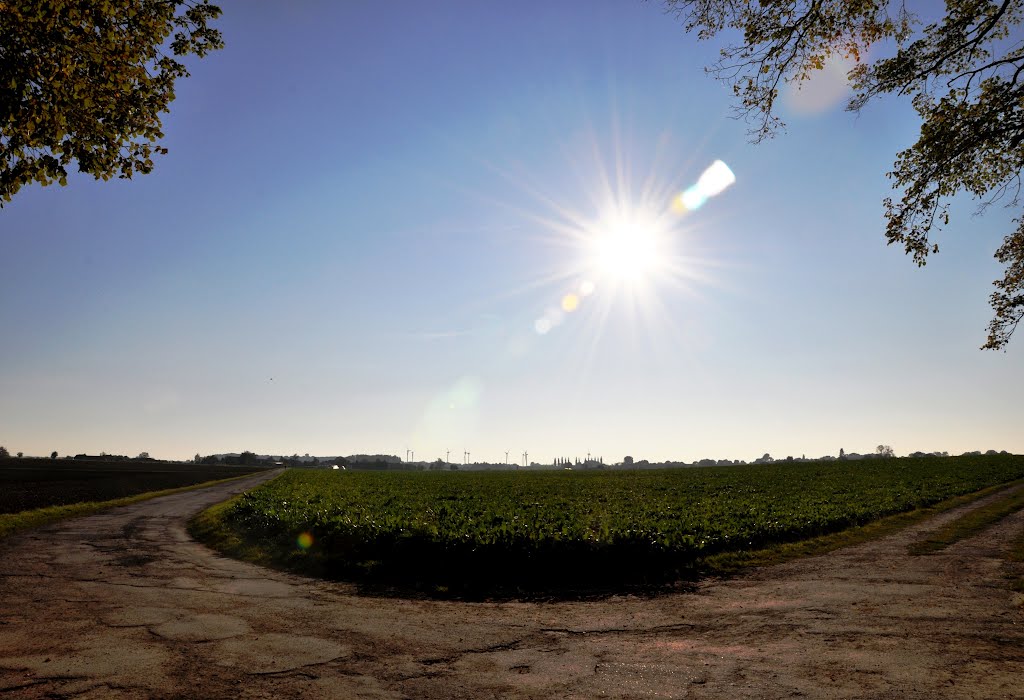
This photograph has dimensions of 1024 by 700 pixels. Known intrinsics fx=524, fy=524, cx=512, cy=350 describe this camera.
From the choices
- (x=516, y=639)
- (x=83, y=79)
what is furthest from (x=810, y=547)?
(x=83, y=79)

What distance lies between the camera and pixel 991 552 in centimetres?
1243

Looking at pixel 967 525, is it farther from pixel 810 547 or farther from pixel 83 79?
pixel 83 79

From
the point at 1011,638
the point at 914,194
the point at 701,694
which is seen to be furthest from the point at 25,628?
the point at 914,194

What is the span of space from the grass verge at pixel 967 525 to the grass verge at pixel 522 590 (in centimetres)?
117

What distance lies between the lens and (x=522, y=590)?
35.0 feet

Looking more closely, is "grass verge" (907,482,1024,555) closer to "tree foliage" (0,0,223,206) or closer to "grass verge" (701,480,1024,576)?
"grass verge" (701,480,1024,576)

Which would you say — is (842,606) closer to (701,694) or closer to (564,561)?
(701,694)

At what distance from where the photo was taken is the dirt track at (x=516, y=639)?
17.9 ft

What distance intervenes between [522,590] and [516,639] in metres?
3.42

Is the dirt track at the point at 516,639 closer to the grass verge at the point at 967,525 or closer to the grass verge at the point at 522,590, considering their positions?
the grass verge at the point at 522,590

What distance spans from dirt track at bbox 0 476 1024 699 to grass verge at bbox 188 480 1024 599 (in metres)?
0.76

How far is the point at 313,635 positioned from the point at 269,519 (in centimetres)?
1269

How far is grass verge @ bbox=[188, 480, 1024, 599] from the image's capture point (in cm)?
1049

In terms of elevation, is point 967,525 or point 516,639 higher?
point 967,525
